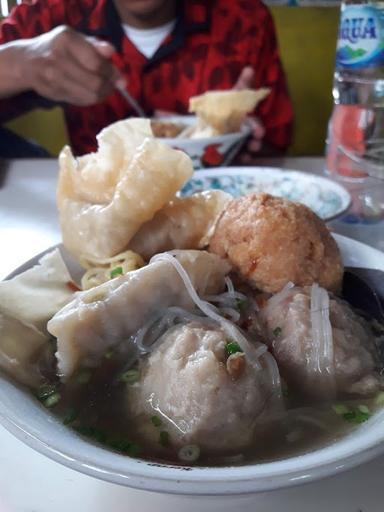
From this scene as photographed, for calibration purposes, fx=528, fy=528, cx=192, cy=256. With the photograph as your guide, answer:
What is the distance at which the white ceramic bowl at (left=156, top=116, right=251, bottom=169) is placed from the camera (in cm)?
155

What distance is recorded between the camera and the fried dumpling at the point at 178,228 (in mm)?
887

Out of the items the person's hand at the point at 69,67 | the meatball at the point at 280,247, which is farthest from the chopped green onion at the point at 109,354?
the person's hand at the point at 69,67

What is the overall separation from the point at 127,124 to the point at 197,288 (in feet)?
1.25

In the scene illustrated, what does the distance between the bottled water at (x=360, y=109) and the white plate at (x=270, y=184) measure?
0.68 feet

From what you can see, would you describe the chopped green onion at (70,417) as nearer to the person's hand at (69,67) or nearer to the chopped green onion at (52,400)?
the chopped green onion at (52,400)

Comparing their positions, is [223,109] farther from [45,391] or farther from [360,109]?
[45,391]

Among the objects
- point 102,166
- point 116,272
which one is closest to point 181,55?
point 102,166

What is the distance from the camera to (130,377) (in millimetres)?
671

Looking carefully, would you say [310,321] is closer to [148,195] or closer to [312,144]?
[148,195]

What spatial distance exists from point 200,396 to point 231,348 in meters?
0.08

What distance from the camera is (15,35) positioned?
8.52 ft

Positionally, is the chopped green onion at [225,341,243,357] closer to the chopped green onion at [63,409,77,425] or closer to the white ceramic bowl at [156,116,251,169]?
the chopped green onion at [63,409,77,425]

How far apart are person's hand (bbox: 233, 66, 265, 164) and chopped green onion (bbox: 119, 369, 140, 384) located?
4.79ft

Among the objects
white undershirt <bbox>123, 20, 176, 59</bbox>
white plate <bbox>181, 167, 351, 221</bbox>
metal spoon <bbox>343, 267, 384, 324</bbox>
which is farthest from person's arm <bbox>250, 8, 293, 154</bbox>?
metal spoon <bbox>343, 267, 384, 324</bbox>
